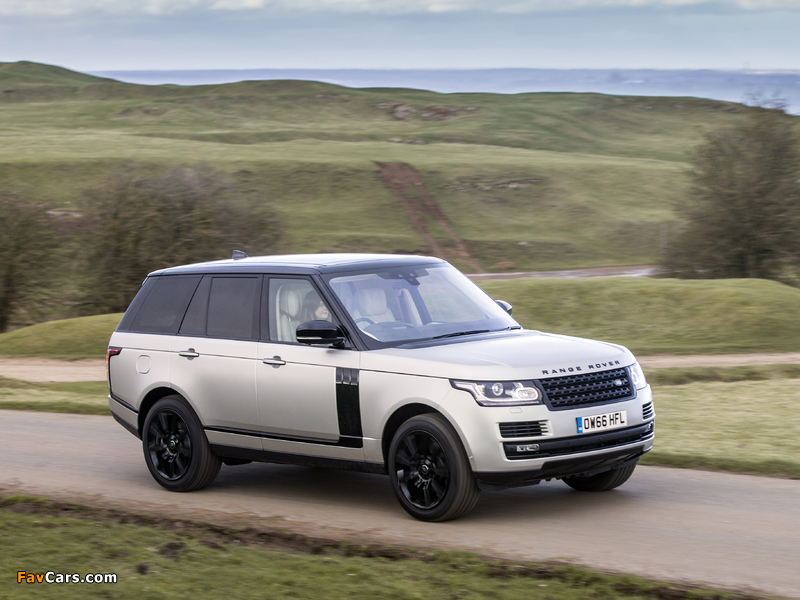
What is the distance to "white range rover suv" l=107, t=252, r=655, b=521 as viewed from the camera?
268 inches

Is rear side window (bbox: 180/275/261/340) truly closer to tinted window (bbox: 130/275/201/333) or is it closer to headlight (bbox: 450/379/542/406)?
tinted window (bbox: 130/275/201/333)

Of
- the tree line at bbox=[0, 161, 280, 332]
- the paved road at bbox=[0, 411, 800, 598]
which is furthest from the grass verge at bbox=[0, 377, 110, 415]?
the tree line at bbox=[0, 161, 280, 332]

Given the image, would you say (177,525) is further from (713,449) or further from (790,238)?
(790,238)

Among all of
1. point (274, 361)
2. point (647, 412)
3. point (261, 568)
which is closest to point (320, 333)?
point (274, 361)

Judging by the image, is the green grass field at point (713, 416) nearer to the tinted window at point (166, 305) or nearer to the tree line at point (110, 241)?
the tinted window at point (166, 305)

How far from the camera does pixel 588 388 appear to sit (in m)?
6.99

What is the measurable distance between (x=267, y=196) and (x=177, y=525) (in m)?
65.8

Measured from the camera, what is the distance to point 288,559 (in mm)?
6273

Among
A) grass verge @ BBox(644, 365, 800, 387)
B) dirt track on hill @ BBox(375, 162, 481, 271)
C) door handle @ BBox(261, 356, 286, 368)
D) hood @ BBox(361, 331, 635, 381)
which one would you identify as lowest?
grass verge @ BBox(644, 365, 800, 387)

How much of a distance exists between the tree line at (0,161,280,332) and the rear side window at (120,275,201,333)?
2727 centimetres

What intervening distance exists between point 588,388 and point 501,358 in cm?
66

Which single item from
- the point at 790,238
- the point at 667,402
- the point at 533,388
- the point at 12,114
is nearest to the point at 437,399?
the point at 533,388

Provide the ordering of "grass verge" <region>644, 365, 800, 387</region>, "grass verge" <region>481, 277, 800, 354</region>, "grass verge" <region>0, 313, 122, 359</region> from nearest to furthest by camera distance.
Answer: "grass verge" <region>644, 365, 800, 387</region> < "grass verge" <region>481, 277, 800, 354</region> < "grass verge" <region>0, 313, 122, 359</region>

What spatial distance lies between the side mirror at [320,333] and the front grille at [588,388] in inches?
65.1
